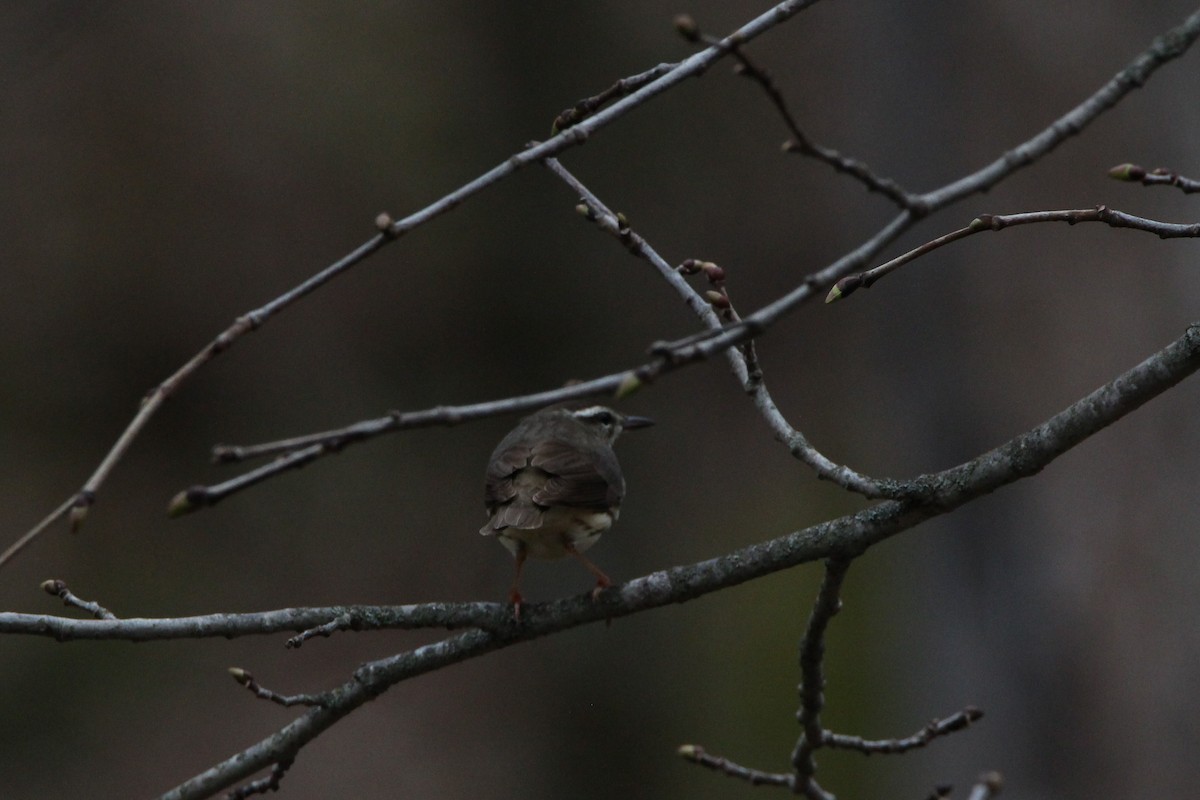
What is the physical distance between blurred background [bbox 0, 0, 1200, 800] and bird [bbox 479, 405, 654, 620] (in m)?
3.30

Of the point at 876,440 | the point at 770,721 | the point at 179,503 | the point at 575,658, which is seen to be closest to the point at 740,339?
the point at 179,503

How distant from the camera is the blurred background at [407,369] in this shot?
34.3 ft

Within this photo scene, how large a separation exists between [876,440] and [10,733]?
691cm

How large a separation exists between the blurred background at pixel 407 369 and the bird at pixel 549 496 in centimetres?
330

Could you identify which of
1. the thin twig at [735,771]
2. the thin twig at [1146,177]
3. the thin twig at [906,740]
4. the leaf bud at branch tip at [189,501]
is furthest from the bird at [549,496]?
the leaf bud at branch tip at [189,501]

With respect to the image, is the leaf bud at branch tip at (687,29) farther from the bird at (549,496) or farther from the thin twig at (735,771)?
the thin twig at (735,771)

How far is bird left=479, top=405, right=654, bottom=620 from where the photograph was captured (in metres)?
3.65

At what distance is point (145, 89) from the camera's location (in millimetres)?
11500

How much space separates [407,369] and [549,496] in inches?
347

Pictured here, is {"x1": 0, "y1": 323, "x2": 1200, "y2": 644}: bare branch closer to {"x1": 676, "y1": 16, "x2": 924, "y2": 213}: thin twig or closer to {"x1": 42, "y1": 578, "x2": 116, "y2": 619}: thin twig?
{"x1": 42, "y1": 578, "x2": 116, "y2": 619}: thin twig

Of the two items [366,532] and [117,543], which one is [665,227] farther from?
[117,543]

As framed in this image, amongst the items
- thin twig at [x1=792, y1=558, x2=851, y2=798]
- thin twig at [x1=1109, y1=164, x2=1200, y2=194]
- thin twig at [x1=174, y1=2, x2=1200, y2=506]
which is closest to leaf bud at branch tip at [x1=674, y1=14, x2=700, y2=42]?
thin twig at [x1=174, y1=2, x2=1200, y2=506]

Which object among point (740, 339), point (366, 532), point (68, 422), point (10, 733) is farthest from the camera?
point (366, 532)

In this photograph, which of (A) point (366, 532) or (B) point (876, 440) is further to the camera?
(A) point (366, 532)
